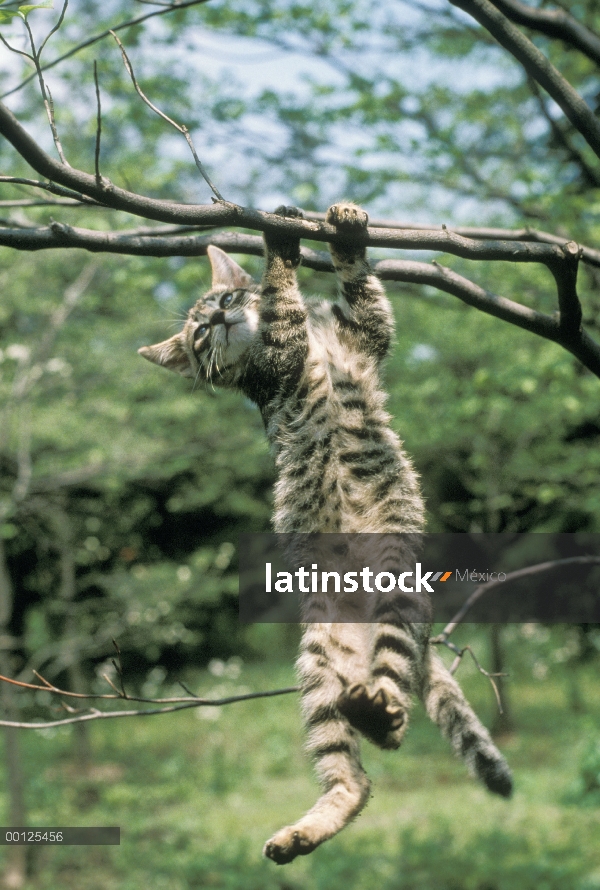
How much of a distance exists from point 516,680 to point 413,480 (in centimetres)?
1203

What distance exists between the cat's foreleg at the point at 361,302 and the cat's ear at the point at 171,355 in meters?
1.03

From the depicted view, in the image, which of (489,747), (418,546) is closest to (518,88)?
(418,546)

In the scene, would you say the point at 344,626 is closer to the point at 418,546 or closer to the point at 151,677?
the point at 418,546

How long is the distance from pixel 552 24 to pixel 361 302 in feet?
4.28

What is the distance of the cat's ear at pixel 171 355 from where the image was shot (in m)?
4.10

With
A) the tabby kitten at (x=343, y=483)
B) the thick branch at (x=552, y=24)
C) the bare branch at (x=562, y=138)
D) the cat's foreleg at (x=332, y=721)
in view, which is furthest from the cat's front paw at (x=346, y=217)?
the bare branch at (x=562, y=138)

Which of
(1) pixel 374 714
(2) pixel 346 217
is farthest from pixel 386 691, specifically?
(2) pixel 346 217

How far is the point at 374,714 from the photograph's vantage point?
2.52 m

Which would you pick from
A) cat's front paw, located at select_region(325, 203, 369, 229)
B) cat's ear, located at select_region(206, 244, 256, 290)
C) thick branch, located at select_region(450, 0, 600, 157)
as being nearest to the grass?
cat's ear, located at select_region(206, 244, 256, 290)

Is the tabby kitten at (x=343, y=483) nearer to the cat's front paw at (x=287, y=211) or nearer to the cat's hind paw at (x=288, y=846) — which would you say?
the cat's front paw at (x=287, y=211)

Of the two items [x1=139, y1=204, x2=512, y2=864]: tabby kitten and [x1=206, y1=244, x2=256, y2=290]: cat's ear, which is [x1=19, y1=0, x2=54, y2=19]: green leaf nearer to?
[x1=139, y1=204, x2=512, y2=864]: tabby kitten

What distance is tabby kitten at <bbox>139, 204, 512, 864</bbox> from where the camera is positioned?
9.89 feet

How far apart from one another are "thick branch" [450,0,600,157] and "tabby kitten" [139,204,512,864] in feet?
2.79

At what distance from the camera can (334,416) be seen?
11.0 ft
